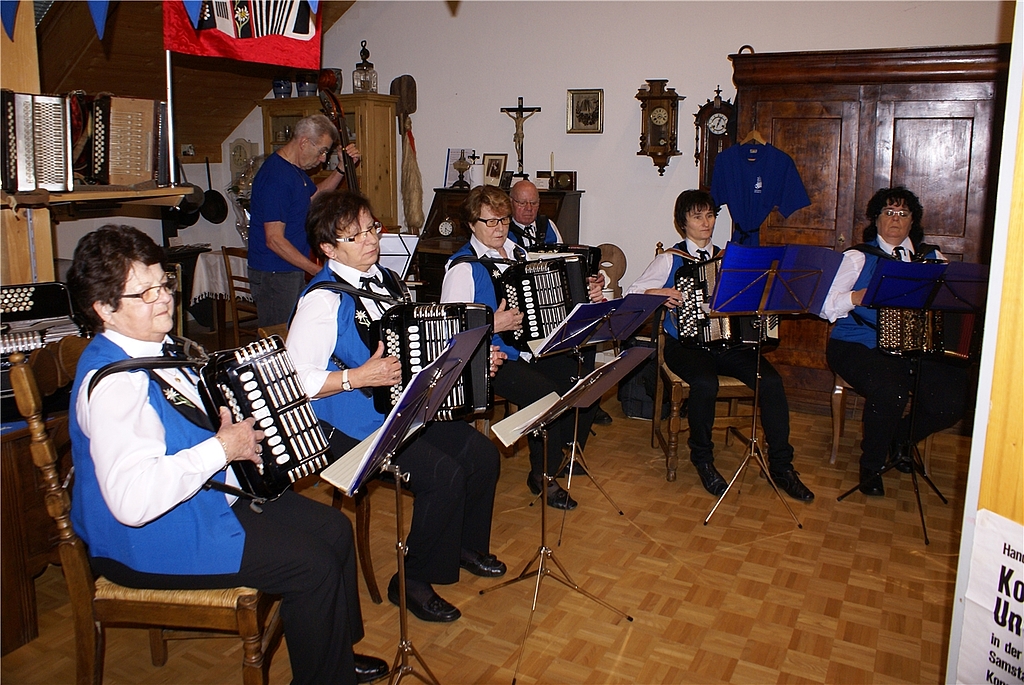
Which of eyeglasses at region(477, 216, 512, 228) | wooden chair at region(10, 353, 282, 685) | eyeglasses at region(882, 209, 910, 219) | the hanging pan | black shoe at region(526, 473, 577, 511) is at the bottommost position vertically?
black shoe at region(526, 473, 577, 511)

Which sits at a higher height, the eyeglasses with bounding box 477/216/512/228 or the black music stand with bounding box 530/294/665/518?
the eyeglasses with bounding box 477/216/512/228

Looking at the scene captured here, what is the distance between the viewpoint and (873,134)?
443 cm

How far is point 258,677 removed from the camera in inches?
76.5

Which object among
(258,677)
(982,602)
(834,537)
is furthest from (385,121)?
(982,602)

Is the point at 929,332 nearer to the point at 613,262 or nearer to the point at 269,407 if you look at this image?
the point at 613,262

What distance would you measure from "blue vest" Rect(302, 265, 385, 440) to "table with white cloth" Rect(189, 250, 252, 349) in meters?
4.01

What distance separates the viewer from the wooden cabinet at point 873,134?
4.21m

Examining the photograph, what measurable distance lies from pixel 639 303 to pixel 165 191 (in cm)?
190

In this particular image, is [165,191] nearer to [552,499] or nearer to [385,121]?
[552,499]

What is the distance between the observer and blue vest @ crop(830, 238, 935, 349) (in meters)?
A: 3.81

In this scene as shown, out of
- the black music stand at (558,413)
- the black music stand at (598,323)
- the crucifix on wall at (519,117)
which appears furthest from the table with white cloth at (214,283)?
the black music stand at (558,413)

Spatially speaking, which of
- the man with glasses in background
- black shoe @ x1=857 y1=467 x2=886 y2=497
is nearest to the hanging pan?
the man with glasses in background

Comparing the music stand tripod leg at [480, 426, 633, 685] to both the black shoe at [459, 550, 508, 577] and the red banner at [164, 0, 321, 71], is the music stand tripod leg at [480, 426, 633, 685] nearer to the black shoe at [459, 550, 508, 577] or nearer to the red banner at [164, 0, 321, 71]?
the black shoe at [459, 550, 508, 577]

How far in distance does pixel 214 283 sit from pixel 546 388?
153 inches
